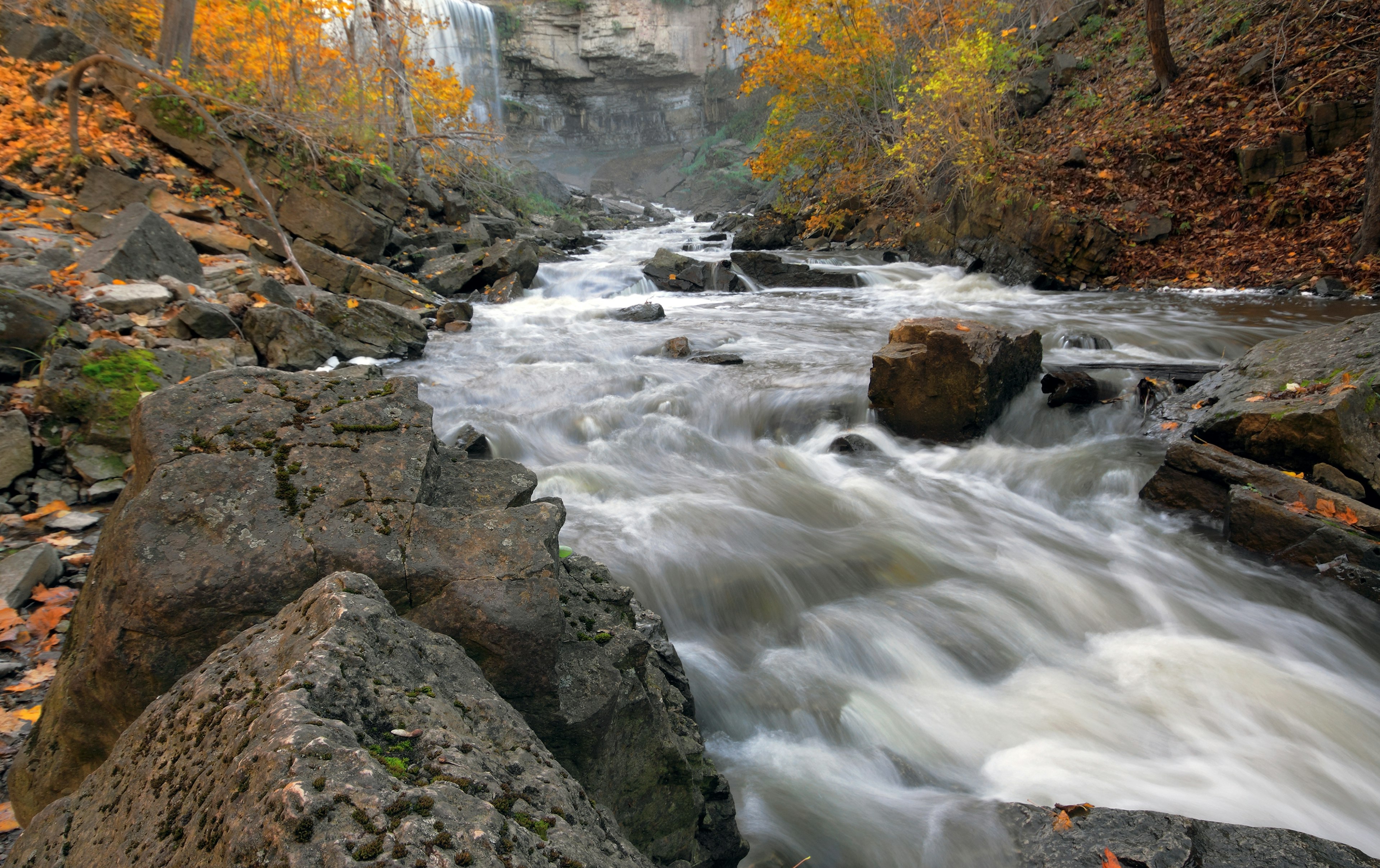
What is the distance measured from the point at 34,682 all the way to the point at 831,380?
252 inches

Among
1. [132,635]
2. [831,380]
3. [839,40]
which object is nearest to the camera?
[132,635]

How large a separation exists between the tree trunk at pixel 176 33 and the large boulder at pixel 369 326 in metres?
6.25

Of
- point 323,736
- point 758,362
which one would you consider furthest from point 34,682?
point 758,362

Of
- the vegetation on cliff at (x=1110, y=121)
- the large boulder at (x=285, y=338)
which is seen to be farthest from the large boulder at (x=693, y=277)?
the large boulder at (x=285, y=338)

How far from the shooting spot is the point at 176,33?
10.8 meters

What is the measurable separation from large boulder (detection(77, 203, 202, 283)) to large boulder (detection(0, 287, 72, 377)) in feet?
5.86

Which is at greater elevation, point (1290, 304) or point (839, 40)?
point (839, 40)

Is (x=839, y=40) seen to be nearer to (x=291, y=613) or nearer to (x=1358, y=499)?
(x=1358, y=499)

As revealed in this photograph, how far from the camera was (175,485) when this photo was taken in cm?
204

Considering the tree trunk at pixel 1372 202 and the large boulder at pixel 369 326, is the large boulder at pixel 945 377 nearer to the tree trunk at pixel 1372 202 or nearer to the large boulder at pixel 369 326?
the large boulder at pixel 369 326

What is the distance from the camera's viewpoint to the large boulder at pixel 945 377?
5.86 metres

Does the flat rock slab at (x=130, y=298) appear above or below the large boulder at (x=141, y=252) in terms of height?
below

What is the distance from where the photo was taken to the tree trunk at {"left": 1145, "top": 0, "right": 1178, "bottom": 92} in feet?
37.7

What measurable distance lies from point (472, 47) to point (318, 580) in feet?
120
